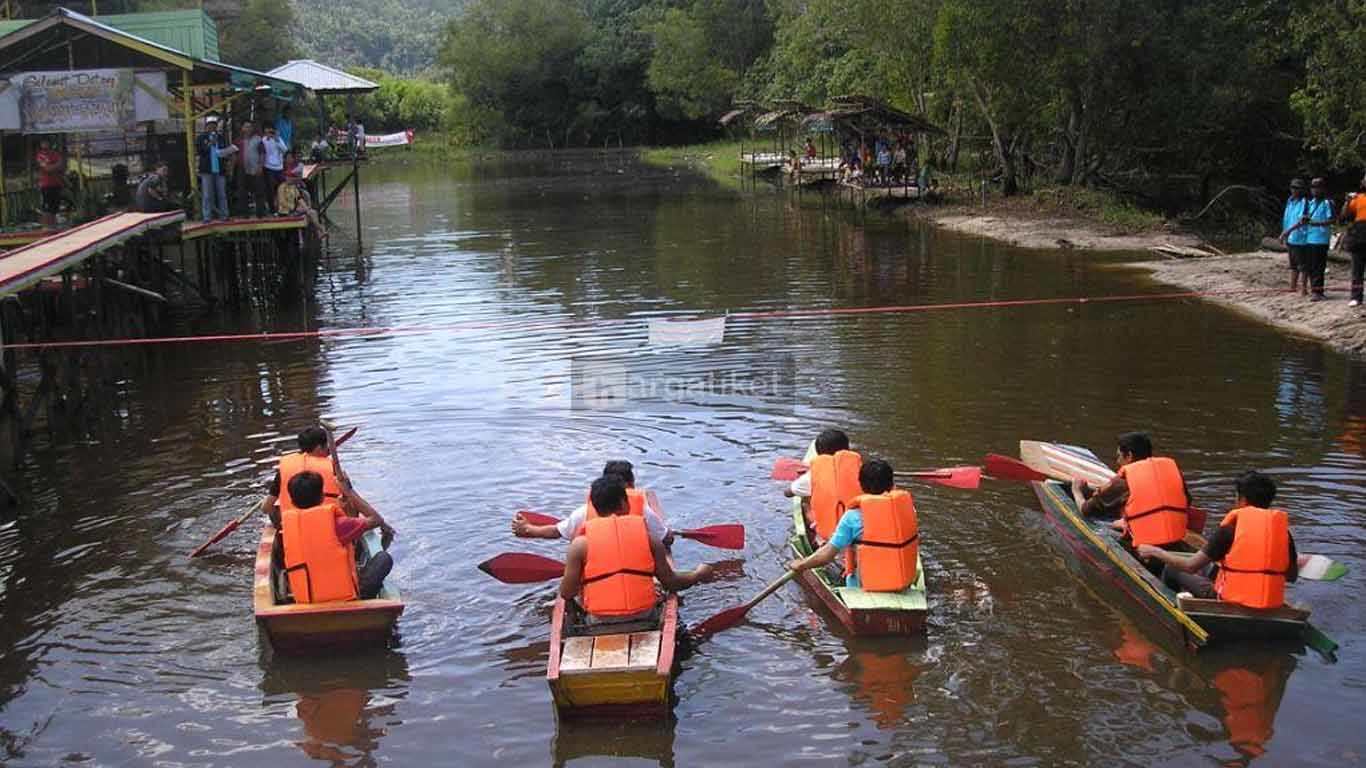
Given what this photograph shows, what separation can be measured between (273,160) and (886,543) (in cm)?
1720

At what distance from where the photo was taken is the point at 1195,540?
902 centimetres

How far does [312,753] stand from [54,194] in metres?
16.6

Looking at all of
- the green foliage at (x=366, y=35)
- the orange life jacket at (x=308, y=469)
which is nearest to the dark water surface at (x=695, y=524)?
the orange life jacket at (x=308, y=469)

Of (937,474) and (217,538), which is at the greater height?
(937,474)

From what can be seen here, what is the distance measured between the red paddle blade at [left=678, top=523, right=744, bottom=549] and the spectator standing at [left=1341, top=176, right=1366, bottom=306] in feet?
39.0

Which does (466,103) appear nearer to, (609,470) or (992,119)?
(992,119)

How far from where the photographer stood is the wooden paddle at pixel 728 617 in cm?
853

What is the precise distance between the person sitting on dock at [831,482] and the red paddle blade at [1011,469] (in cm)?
180

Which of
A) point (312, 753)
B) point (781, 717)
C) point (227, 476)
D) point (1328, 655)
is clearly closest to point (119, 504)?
point (227, 476)

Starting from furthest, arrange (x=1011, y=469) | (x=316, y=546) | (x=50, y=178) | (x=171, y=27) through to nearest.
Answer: (x=171, y=27) → (x=50, y=178) → (x=1011, y=469) → (x=316, y=546)

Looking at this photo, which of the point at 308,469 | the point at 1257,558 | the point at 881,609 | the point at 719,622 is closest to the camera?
the point at 1257,558

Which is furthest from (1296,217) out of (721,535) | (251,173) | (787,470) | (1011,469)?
(251,173)

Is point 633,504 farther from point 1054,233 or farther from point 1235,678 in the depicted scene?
point 1054,233

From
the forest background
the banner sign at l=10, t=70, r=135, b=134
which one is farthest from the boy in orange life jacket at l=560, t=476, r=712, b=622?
the forest background
